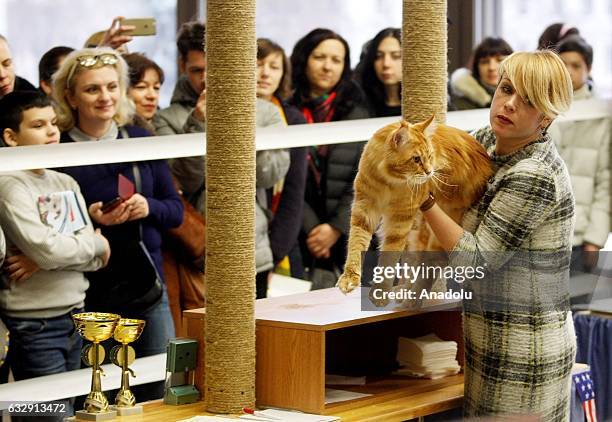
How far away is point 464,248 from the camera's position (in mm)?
2477

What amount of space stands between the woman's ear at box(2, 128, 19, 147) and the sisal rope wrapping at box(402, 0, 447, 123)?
1.20 meters

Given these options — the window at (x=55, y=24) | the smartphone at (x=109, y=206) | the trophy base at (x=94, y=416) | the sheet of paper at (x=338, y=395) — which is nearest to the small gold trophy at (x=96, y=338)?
the trophy base at (x=94, y=416)

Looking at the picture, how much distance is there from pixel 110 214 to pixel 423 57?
1.17 meters

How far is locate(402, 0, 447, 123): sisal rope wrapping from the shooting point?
9.65ft

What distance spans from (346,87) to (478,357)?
206cm

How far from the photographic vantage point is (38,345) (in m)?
3.37

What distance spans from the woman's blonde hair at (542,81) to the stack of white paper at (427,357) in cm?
73

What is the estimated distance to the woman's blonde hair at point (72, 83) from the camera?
359 centimetres

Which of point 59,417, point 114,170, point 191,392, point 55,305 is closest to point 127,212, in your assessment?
point 114,170

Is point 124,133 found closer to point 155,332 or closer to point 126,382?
point 155,332

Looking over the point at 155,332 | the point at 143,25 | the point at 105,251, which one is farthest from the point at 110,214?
the point at 143,25

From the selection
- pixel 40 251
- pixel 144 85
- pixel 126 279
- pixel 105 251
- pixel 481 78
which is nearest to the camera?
pixel 40 251

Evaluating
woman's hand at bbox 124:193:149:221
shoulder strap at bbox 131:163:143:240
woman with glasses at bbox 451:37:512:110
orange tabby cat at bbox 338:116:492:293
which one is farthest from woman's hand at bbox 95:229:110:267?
woman with glasses at bbox 451:37:512:110

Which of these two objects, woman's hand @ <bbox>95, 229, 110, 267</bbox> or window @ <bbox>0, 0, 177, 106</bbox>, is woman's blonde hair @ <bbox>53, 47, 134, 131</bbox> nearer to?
woman's hand @ <bbox>95, 229, 110, 267</bbox>
